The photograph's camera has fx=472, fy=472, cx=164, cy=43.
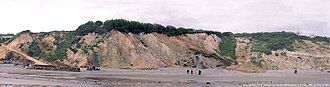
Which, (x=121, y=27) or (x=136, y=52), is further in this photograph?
(x=121, y=27)

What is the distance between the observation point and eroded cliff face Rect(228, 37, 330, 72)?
6220 inches

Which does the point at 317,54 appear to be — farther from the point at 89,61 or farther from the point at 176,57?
the point at 89,61

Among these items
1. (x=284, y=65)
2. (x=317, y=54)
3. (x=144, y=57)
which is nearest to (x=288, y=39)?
(x=317, y=54)

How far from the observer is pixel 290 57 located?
542 ft

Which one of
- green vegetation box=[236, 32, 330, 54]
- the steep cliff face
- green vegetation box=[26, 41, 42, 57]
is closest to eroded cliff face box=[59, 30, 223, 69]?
the steep cliff face

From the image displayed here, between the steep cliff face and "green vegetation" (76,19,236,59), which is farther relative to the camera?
"green vegetation" (76,19,236,59)

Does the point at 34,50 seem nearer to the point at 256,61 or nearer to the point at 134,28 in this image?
the point at 134,28

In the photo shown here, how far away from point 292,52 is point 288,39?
69.1ft

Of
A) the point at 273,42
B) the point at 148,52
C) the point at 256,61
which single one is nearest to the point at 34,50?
the point at 148,52

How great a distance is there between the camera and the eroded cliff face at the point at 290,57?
158m

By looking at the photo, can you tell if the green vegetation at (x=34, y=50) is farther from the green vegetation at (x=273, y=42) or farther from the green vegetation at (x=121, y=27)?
the green vegetation at (x=273, y=42)

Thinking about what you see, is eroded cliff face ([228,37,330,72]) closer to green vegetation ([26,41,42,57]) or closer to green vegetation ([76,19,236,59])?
green vegetation ([76,19,236,59])

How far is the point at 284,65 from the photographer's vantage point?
518ft

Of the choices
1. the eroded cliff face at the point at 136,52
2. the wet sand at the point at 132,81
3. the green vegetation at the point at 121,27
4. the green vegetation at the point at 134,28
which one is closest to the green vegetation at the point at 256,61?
the green vegetation at the point at 134,28
